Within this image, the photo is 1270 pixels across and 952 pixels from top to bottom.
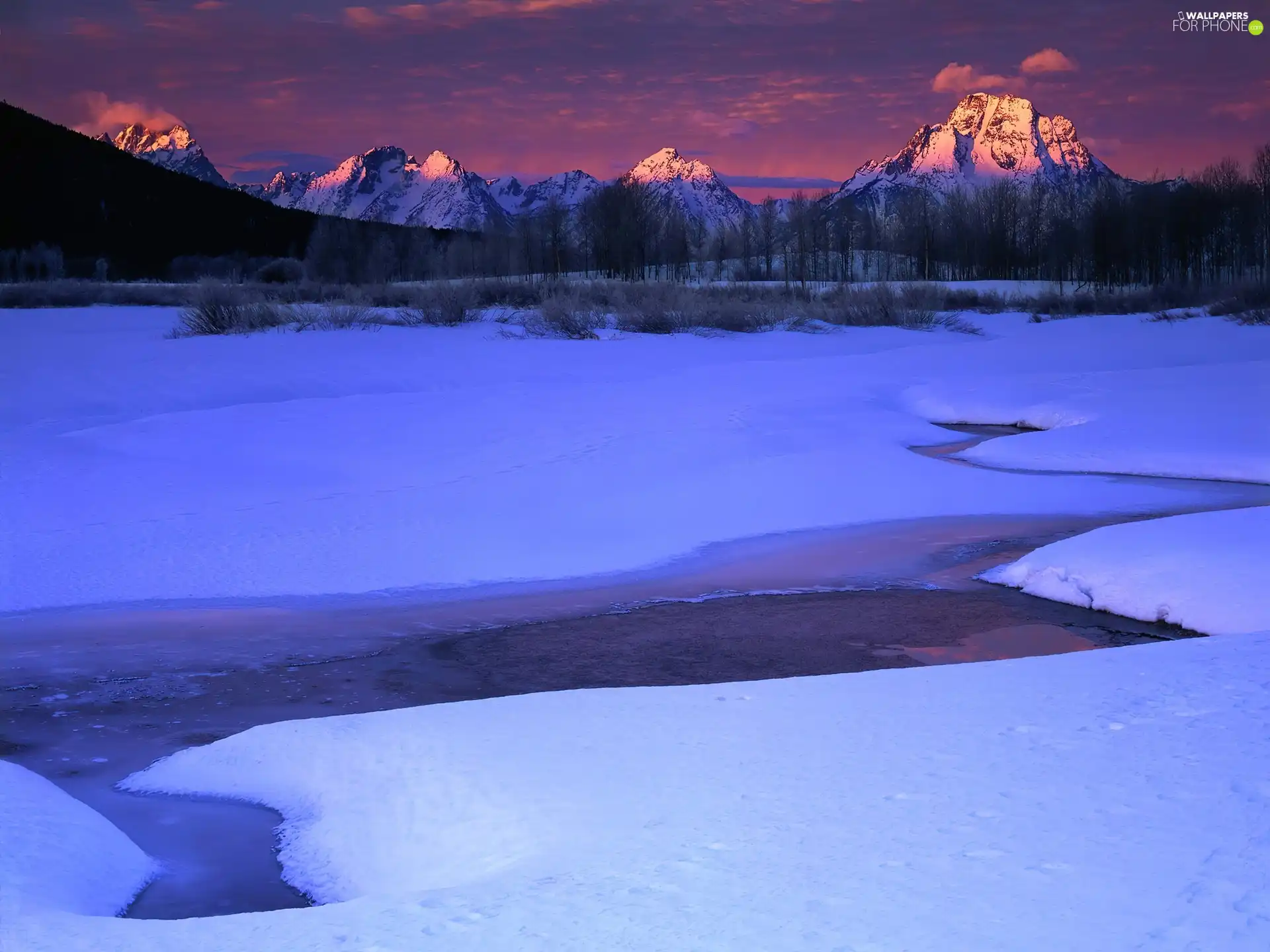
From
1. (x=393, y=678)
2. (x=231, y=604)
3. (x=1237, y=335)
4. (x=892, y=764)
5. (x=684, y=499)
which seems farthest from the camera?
(x=1237, y=335)

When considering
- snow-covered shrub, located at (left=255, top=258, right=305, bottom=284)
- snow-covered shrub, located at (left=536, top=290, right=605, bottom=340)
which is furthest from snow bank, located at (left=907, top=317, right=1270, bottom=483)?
snow-covered shrub, located at (left=255, top=258, right=305, bottom=284)

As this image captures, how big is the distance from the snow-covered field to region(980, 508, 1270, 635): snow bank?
26 millimetres

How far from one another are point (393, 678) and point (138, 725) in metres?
1.13

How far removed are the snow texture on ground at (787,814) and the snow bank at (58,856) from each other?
30 centimetres

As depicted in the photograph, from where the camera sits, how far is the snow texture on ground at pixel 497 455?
26.3 ft

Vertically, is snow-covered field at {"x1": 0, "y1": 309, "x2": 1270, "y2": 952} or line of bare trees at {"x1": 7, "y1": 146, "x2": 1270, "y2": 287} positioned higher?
line of bare trees at {"x1": 7, "y1": 146, "x2": 1270, "y2": 287}

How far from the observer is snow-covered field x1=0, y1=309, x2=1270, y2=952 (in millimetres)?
2479

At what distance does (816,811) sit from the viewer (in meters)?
2.96

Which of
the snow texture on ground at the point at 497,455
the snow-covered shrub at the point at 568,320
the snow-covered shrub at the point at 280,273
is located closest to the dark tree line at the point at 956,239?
the snow-covered shrub at the point at 280,273

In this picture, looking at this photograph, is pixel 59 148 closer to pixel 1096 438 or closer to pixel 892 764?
pixel 1096 438

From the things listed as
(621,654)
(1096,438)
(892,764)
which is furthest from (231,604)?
(1096,438)

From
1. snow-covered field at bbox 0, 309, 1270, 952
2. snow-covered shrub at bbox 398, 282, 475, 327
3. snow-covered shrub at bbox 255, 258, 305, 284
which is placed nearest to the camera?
snow-covered field at bbox 0, 309, 1270, 952

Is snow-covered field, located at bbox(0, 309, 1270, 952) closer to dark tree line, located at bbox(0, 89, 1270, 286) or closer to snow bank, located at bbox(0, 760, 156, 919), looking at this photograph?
snow bank, located at bbox(0, 760, 156, 919)

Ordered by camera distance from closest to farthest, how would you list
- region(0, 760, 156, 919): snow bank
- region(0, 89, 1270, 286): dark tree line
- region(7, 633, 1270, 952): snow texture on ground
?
region(7, 633, 1270, 952): snow texture on ground, region(0, 760, 156, 919): snow bank, region(0, 89, 1270, 286): dark tree line
